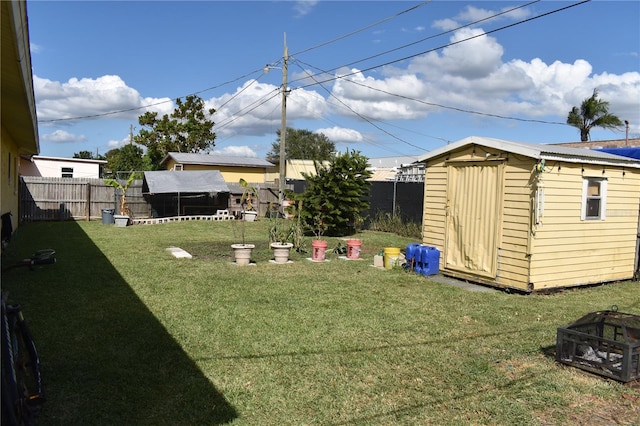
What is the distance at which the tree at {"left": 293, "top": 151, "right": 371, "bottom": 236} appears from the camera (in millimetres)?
15227

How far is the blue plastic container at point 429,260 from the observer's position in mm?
9102

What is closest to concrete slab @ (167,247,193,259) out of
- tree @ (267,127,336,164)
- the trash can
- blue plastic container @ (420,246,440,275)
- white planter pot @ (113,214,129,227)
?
blue plastic container @ (420,246,440,275)

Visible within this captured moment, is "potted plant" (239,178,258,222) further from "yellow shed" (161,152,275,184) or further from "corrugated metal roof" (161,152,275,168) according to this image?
"corrugated metal roof" (161,152,275,168)

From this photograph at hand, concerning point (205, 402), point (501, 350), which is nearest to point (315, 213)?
point (501, 350)

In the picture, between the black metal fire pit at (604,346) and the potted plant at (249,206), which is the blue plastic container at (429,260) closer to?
the black metal fire pit at (604,346)

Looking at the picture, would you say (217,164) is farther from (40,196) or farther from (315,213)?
(315,213)

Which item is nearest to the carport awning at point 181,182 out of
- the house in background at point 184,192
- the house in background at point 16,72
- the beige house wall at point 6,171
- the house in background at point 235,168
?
the house in background at point 184,192

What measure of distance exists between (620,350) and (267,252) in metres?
8.26

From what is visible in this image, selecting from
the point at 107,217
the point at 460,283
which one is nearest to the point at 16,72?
the point at 460,283

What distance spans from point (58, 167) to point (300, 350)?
25.1 m

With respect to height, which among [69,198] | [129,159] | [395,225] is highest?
[129,159]

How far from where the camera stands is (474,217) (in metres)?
8.53

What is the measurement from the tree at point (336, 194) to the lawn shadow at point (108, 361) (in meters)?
8.59

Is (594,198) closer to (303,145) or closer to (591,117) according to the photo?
(591,117)
